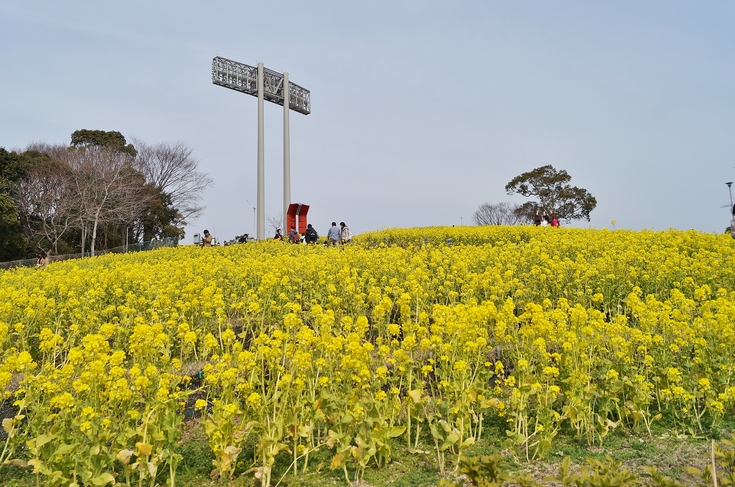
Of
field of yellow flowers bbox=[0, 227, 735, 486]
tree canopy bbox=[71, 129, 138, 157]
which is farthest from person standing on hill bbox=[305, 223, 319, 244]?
tree canopy bbox=[71, 129, 138, 157]

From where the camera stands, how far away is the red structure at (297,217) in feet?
76.3

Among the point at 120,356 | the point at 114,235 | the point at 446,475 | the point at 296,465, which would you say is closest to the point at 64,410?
the point at 120,356

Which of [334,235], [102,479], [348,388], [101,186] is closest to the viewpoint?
[102,479]

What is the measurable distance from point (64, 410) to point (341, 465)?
1.66 meters

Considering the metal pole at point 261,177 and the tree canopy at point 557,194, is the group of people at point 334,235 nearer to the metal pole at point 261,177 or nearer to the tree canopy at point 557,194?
the metal pole at point 261,177

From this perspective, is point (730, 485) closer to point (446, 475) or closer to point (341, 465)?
point (446, 475)

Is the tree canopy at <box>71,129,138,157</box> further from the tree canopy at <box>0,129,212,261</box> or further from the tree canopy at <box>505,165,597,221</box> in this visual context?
the tree canopy at <box>505,165,597,221</box>

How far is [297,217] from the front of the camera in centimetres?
2353

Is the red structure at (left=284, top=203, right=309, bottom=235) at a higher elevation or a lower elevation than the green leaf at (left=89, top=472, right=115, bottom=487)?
higher

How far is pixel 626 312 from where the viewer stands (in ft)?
19.4

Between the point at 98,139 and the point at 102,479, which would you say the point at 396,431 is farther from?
the point at 98,139

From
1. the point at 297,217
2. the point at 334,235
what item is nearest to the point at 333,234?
the point at 334,235

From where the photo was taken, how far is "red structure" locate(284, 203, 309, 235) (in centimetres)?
2327

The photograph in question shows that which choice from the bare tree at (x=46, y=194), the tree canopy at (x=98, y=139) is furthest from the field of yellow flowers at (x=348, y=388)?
the tree canopy at (x=98, y=139)
